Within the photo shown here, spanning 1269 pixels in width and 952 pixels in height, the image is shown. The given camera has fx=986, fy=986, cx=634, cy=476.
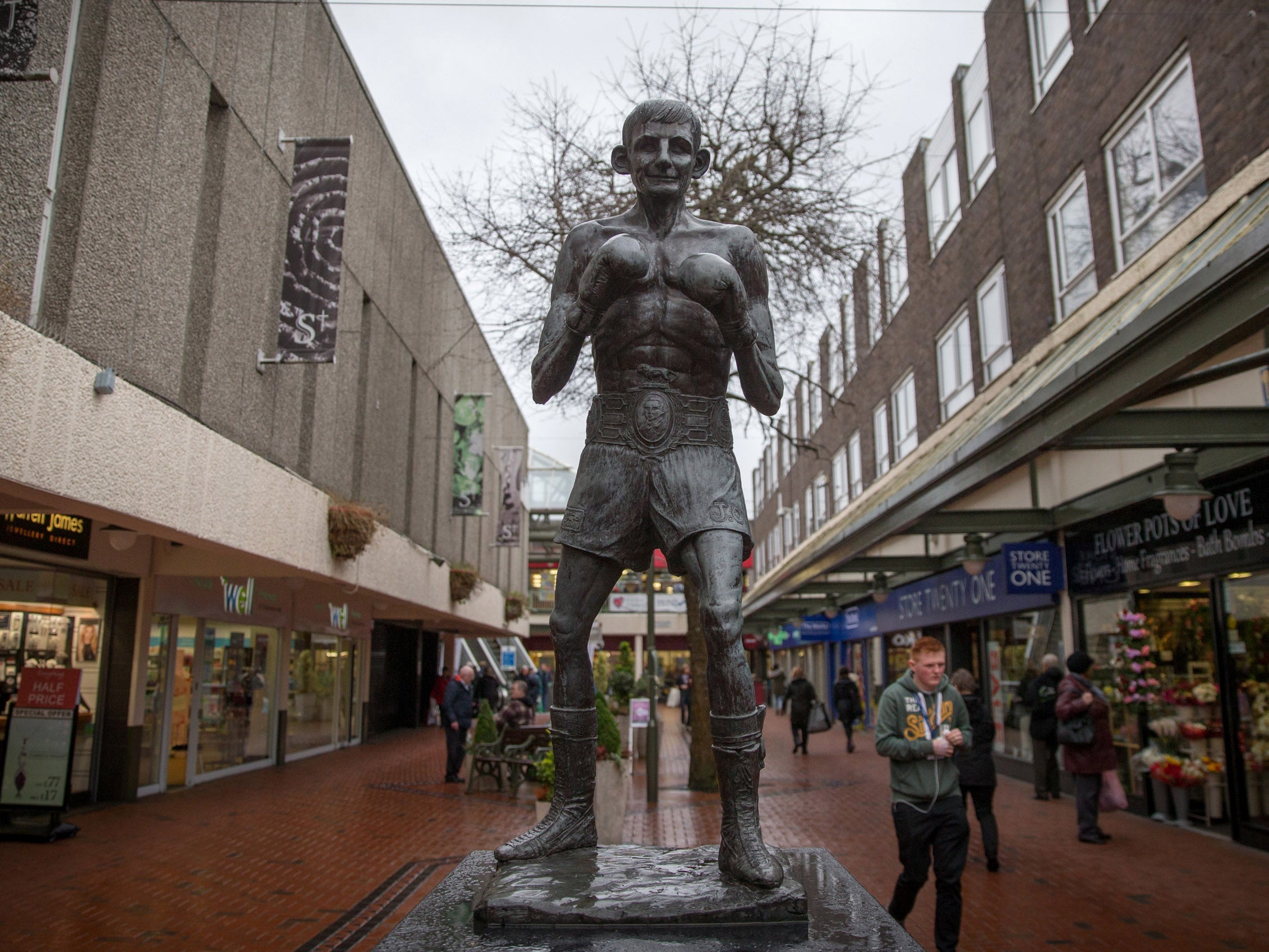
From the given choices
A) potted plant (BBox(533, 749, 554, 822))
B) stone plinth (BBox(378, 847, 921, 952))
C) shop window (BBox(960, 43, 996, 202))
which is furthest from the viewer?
shop window (BBox(960, 43, 996, 202))

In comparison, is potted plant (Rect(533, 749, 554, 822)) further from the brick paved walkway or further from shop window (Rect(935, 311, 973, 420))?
shop window (Rect(935, 311, 973, 420))

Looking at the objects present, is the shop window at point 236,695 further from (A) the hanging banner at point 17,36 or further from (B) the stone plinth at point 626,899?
(B) the stone plinth at point 626,899

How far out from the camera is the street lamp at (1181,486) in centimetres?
775

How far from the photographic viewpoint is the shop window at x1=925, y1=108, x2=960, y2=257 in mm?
18328

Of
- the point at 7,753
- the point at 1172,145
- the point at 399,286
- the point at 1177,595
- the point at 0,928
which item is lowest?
the point at 0,928

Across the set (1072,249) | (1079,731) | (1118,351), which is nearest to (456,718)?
(1079,731)

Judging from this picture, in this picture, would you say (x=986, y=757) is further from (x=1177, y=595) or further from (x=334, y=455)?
(x=334, y=455)

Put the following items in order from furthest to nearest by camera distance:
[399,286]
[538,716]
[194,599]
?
[538,716]
[399,286]
[194,599]

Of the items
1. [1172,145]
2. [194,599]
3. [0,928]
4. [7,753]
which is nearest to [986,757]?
[0,928]

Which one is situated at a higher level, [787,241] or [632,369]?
[787,241]

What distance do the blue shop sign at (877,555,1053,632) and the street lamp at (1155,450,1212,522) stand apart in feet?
17.0

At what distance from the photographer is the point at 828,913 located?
9.84 ft

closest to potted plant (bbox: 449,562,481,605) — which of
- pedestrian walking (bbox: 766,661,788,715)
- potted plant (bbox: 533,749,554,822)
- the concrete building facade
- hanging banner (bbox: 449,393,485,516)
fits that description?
the concrete building facade

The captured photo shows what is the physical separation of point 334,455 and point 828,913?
13.2 metres
